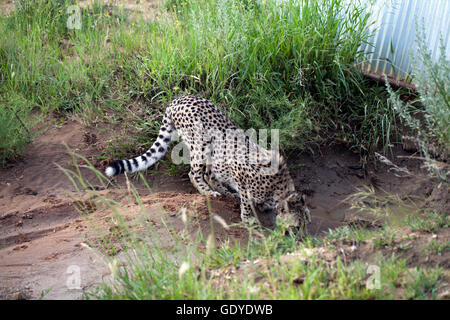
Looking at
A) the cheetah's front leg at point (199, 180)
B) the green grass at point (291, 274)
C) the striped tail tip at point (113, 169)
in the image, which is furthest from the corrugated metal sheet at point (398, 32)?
the striped tail tip at point (113, 169)

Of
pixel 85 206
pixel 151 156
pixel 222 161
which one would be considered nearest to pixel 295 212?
pixel 222 161

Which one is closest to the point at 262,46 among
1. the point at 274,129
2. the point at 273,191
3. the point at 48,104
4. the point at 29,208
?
the point at 274,129

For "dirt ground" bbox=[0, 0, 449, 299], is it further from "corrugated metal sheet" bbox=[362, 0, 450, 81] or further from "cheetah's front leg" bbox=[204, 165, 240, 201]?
"corrugated metal sheet" bbox=[362, 0, 450, 81]

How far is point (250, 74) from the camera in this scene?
186 inches

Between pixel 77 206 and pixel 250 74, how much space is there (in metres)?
2.30

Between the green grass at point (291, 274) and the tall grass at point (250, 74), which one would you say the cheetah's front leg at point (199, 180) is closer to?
the tall grass at point (250, 74)

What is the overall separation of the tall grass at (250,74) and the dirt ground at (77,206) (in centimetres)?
33

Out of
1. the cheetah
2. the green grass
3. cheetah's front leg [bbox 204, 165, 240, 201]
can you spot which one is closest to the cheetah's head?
the cheetah

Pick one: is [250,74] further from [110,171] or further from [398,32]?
[110,171]

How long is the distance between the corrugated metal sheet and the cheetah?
1893 mm

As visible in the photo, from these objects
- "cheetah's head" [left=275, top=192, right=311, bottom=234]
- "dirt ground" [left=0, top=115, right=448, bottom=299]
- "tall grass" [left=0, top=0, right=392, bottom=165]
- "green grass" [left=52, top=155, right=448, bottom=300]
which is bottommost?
"dirt ground" [left=0, top=115, right=448, bottom=299]

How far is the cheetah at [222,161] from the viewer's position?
373 cm

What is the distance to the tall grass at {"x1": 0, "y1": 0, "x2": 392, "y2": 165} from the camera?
15.0 ft

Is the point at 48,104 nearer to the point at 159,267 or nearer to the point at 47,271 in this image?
the point at 47,271
